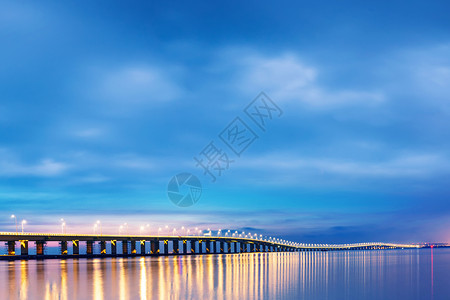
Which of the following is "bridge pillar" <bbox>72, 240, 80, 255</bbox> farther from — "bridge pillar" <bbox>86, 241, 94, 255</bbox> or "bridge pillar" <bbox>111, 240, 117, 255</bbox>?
"bridge pillar" <bbox>111, 240, 117, 255</bbox>

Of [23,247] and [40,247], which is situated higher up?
[23,247]

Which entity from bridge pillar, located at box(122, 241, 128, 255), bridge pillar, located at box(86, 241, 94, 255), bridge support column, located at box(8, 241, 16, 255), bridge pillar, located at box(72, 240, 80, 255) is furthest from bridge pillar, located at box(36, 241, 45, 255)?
bridge pillar, located at box(122, 241, 128, 255)

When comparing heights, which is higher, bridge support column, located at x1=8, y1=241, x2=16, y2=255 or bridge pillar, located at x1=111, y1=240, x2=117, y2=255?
bridge support column, located at x1=8, y1=241, x2=16, y2=255

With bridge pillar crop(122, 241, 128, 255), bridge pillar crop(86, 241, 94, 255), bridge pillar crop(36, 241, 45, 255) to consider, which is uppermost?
bridge pillar crop(36, 241, 45, 255)

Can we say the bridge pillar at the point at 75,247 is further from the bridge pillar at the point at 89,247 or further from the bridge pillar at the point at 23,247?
the bridge pillar at the point at 23,247

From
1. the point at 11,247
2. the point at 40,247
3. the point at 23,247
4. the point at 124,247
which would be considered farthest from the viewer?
the point at 124,247

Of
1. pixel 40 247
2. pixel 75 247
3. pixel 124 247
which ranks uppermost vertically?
pixel 40 247

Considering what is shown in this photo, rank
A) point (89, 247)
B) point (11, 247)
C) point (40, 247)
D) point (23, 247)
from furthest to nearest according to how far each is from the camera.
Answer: point (89, 247) → point (40, 247) → point (23, 247) → point (11, 247)

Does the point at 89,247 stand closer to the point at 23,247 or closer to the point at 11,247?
the point at 23,247

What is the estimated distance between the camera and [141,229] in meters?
184

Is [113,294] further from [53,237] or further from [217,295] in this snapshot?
[53,237]

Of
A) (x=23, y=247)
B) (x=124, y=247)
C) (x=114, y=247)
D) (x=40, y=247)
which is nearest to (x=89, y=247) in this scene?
(x=114, y=247)

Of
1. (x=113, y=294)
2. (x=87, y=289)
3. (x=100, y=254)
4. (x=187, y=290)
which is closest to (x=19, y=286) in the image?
(x=87, y=289)

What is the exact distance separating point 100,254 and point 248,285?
5539 inches
